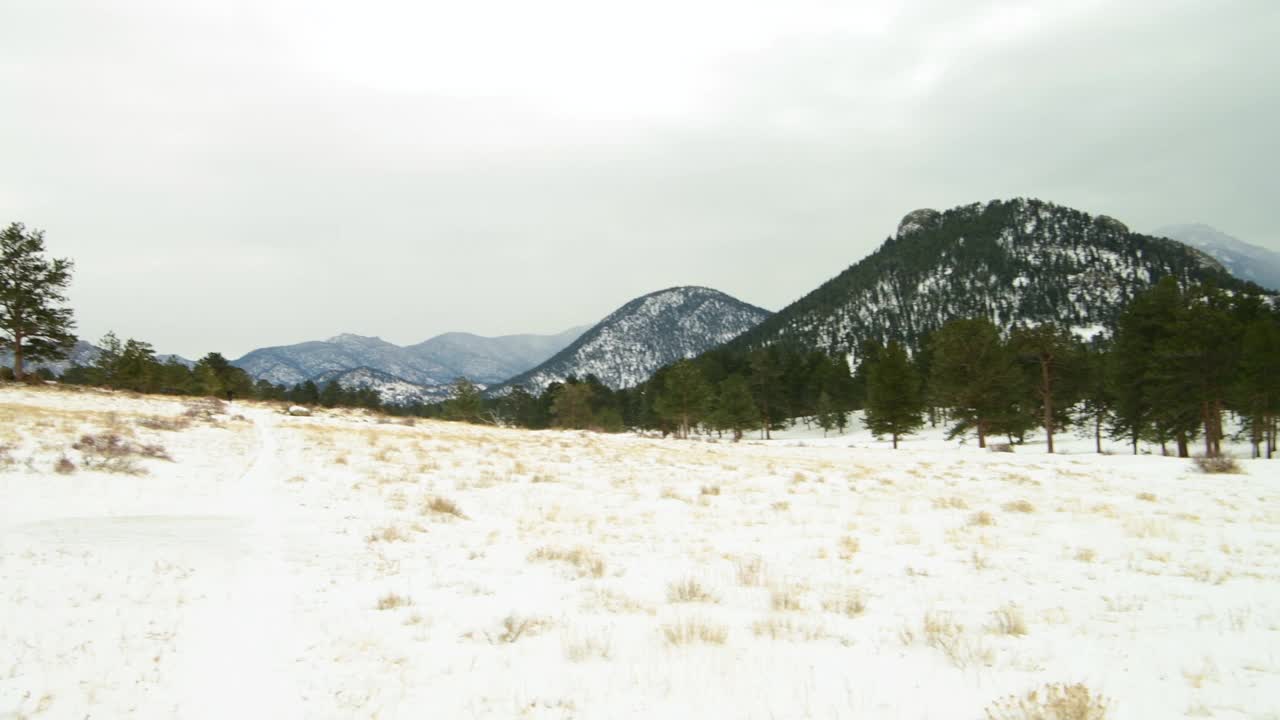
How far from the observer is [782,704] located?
4031 mm

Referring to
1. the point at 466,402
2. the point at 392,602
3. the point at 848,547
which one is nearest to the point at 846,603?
the point at 848,547

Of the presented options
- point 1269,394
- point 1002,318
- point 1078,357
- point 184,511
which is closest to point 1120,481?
point 184,511

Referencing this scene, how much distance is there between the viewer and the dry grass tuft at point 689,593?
6.52m

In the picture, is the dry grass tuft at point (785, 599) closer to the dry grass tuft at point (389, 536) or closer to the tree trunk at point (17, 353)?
the dry grass tuft at point (389, 536)

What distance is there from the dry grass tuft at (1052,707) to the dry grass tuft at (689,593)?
123 inches

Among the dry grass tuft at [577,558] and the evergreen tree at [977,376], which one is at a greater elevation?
the evergreen tree at [977,376]

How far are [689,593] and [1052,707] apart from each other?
12.0ft

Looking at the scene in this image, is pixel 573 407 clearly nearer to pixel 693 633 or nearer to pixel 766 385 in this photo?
pixel 766 385

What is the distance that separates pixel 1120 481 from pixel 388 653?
79.6 feet

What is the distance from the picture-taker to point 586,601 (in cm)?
628

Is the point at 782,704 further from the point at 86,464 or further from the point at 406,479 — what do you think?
the point at 86,464

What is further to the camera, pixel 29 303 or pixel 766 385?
pixel 766 385

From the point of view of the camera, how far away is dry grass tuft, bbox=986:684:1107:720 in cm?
365

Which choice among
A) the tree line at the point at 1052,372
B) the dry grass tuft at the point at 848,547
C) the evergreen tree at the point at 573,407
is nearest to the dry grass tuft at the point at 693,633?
the dry grass tuft at the point at 848,547
